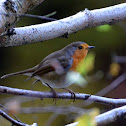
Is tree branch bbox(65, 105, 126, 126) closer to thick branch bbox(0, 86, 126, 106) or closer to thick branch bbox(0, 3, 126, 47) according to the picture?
thick branch bbox(0, 86, 126, 106)

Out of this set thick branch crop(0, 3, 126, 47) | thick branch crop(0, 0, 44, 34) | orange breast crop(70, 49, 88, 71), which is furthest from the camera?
orange breast crop(70, 49, 88, 71)

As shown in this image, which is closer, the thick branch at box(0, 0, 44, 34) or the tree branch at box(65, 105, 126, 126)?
the thick branch at box(0, 0, 44, 34)

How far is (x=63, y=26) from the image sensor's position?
4.91 feet

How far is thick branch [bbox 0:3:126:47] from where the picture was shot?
1414 mm

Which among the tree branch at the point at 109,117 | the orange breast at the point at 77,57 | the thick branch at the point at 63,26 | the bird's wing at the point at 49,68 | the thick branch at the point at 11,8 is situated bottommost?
the tree branch at the point at 109,117

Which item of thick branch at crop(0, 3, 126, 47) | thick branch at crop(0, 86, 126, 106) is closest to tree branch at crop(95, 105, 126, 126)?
thick branch at crop(0, 86, 126, 106)

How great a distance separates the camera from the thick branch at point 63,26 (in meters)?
1.41

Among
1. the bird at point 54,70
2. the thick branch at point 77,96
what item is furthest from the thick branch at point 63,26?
the bird at point 54,70

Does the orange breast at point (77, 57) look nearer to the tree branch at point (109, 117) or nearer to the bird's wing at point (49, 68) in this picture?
the bird's wing at point (49, 68)

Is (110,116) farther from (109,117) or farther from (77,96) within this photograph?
(77,96)

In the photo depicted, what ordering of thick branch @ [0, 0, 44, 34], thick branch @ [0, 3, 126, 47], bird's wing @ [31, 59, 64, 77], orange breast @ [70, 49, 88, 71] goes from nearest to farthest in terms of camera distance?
thick branch @ [0, 0, 44, 34] → thick branch @ [0, 3, 126, 47] → bird's wing @ [31, 59, 64, 77] → orange breast @ [70, 49, 88, 71]

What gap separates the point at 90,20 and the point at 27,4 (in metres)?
0.36

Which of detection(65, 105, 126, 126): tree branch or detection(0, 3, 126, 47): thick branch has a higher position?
detection(0, 3, 126, 47): thick branch

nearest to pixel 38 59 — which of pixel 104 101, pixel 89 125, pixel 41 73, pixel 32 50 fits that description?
pixel 32 50
